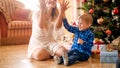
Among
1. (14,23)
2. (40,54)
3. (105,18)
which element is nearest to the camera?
(40,54)

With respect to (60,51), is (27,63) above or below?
below

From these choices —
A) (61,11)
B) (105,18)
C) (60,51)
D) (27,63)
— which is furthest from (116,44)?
(27,63)

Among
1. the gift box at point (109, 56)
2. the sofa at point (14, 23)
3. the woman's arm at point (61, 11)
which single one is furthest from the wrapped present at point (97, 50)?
the sofa at point (14, 23)

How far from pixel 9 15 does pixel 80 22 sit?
2.05 m

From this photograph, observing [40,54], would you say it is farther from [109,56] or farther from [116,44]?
[116,44]

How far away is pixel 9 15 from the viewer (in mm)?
4887

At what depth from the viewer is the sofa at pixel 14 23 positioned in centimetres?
475

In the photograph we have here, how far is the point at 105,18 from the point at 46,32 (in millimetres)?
948

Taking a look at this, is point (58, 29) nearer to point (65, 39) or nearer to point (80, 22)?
point (80, 22)

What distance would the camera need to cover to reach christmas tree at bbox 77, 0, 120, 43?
12.2 ft

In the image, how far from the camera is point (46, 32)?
3.46 m

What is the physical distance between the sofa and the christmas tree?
1626 mm

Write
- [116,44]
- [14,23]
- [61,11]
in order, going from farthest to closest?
[14,23] < [116,44] < [61,11]

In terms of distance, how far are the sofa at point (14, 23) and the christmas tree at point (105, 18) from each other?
163 centimetres
